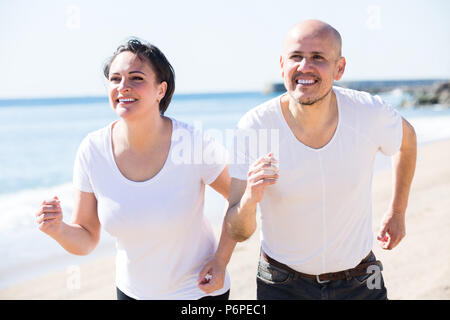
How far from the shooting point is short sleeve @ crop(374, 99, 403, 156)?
2.81 meters

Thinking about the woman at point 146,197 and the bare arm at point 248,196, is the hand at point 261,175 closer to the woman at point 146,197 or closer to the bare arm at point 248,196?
the bare arm at point 248,196

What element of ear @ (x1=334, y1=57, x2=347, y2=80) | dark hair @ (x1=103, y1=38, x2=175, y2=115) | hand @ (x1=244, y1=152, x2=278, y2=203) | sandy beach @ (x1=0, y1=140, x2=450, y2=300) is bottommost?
sandy beach @ (x1=0, y1=140, x2=450, y2=300)

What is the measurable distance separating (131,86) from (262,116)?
2.54 ft

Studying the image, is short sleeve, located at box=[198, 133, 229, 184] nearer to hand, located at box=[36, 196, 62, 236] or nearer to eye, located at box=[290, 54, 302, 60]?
eye, located at box=[290, 54, 302, 60]

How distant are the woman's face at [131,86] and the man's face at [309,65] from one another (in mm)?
811

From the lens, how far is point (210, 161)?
2.80m

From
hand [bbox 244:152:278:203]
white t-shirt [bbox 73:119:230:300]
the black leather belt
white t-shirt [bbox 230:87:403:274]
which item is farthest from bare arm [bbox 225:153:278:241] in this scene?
the black leather belt

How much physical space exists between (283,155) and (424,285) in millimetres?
2878

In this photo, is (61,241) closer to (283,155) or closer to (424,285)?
(283,155)

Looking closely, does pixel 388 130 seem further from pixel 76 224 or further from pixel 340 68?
pixel 76 224

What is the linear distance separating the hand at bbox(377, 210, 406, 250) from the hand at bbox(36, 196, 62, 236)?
78.0 inches

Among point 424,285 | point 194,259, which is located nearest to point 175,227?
point 194,259

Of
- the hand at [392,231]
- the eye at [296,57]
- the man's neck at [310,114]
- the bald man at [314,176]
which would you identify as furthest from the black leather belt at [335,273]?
the eye at [296,57]
